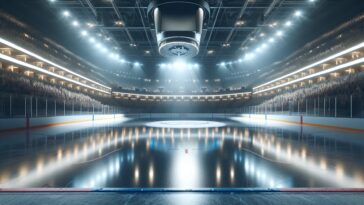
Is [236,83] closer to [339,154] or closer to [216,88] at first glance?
[216,88]

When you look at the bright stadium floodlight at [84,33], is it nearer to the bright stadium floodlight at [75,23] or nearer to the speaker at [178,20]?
the bright stadium floodlight at [75,23]

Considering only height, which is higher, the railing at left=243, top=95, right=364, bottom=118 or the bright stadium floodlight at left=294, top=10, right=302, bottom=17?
the bright stadium floodlight at left=294, top=10, right=302, bottom=17

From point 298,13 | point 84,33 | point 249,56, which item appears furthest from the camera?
point 249,56

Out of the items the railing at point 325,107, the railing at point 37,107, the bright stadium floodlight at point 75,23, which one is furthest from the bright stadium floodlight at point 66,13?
the railing at point 325,107

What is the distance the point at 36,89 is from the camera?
595 inches

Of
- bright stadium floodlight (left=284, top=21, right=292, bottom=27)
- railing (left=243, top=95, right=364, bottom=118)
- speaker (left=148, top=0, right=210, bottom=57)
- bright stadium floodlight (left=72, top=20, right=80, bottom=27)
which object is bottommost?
railing (left=243, top=95, right=364, bottom=118)

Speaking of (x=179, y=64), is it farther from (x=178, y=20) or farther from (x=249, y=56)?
(x=178, y=20)

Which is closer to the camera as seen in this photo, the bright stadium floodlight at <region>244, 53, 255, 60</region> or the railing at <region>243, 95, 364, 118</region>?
the railing at <region>243, 95, 364, 118</region>

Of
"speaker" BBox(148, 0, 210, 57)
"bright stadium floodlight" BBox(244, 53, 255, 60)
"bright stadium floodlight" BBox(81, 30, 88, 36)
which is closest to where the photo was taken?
"speaker" BBox(148, 0, 210, 57)

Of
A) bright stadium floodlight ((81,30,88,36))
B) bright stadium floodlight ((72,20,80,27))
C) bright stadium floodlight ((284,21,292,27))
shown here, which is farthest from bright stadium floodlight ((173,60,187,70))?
bright stadium floodlight ((284,21,292,27))

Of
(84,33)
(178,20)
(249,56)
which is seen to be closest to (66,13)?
(84,33)

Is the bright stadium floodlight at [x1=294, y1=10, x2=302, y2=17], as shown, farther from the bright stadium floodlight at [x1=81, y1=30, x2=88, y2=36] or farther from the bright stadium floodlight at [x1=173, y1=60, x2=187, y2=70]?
the bright stadium floodlight at [x1=173, y1=60, x2=187, y2=70]

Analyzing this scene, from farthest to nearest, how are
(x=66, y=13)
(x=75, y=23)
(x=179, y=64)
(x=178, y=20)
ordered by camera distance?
(x=179, y=64) < (x=75, y=23) < (x=66, y=13) < (x=178, y=20)

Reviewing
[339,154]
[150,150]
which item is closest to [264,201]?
[150,150]
